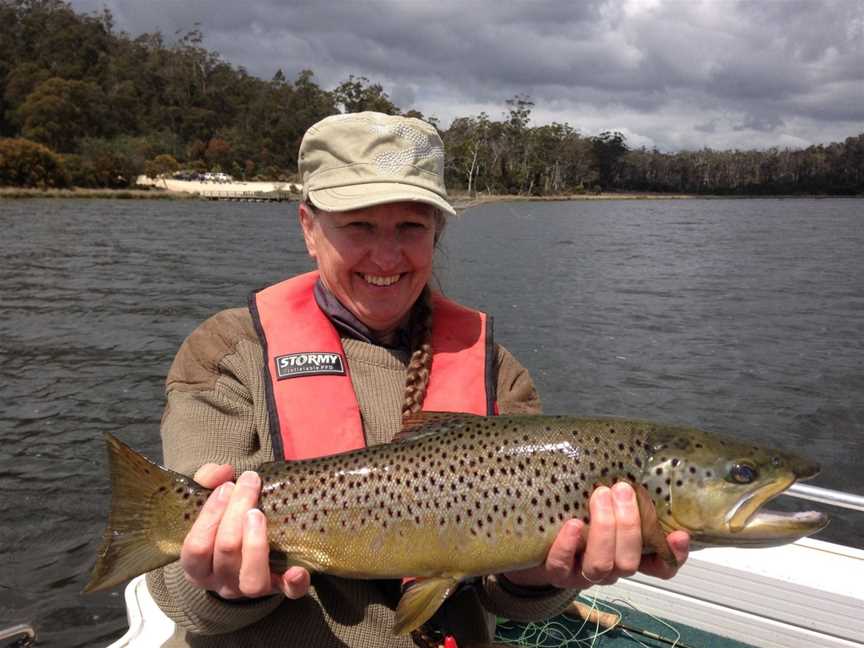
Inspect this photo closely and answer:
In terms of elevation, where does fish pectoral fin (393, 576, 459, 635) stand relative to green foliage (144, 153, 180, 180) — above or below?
below

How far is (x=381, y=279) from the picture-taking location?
11.0 feet

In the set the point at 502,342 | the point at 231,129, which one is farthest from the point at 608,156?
the point at 502,342

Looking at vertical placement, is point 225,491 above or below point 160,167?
below

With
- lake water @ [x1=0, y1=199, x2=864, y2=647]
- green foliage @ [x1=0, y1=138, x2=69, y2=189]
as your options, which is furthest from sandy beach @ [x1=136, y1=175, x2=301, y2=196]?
lake water @ [x1=0, y1=199, x2=864, y2=647]

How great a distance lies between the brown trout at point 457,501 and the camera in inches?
112

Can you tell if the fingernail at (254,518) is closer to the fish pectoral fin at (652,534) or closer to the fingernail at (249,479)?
the fingernail at (249,479)

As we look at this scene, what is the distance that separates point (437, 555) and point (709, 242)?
4798 cm

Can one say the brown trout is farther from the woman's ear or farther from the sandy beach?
the sandy beach

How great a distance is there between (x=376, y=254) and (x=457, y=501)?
3.62ft

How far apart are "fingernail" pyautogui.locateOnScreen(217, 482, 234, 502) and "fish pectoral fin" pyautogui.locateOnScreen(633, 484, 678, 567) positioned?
1507mm

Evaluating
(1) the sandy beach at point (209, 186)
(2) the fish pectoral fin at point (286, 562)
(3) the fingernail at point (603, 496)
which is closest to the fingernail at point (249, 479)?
(2) the fish pectoral fin at point (286, 562)

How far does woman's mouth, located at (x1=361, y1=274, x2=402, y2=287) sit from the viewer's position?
3350mm

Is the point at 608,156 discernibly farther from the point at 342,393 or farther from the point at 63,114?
the point at 342,393

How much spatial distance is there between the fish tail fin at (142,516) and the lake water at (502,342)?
2.61 meters
